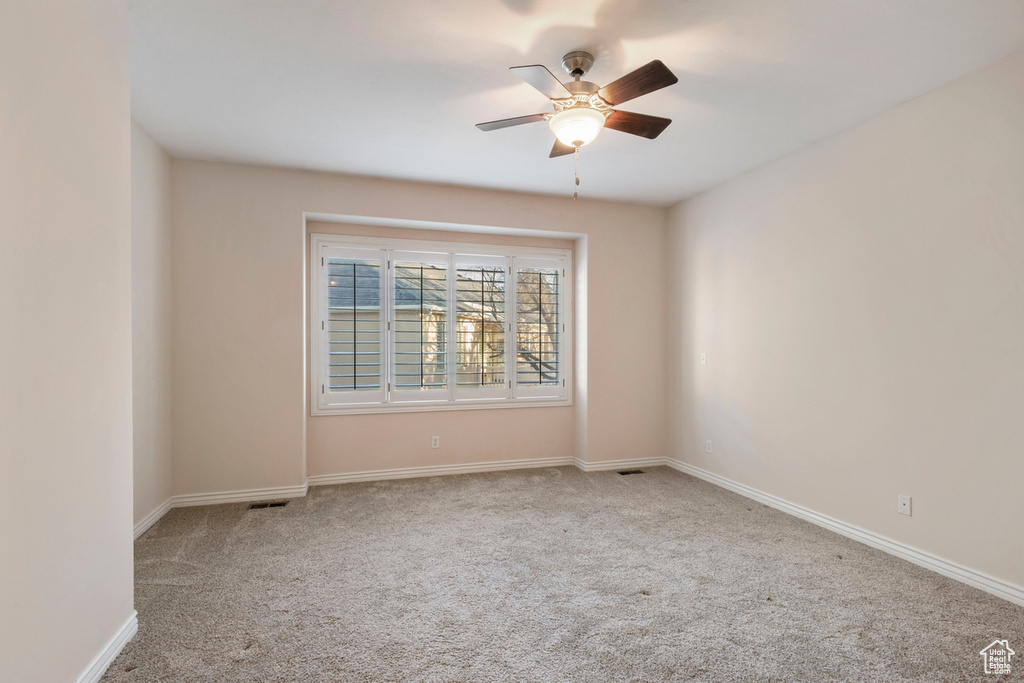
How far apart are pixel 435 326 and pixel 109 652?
10.8ft

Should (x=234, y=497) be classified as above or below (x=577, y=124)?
Answer: below

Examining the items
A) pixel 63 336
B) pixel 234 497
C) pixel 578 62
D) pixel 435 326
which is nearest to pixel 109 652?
pixel 63 336

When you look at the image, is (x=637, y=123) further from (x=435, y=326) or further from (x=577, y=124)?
(x=435, y=326)

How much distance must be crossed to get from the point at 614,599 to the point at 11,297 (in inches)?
101

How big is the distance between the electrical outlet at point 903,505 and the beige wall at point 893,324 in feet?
0.13

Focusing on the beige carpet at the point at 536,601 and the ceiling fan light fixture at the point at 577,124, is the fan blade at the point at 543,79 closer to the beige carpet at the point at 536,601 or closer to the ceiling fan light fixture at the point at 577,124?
the ceiling fan light fixture at the point at 577,124

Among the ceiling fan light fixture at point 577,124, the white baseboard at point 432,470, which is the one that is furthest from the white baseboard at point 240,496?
the ceiling fan light fixture at point 577,124

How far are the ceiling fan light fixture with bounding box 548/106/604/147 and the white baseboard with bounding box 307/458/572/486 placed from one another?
127 inches

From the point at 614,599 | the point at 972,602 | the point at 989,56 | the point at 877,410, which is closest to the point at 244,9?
the point at 614,599

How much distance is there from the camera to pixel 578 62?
2.48 meters

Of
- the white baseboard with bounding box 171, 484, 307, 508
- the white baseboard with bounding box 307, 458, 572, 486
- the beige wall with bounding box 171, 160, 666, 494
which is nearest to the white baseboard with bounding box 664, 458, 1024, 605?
the white baseboard with bounding box 307, 458, 572, 486

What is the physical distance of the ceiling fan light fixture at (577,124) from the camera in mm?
2510

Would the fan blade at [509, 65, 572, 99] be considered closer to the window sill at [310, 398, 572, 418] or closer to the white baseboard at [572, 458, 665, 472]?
the window sill at [310, 398, 572, 418]

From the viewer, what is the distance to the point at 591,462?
16.4 feet
